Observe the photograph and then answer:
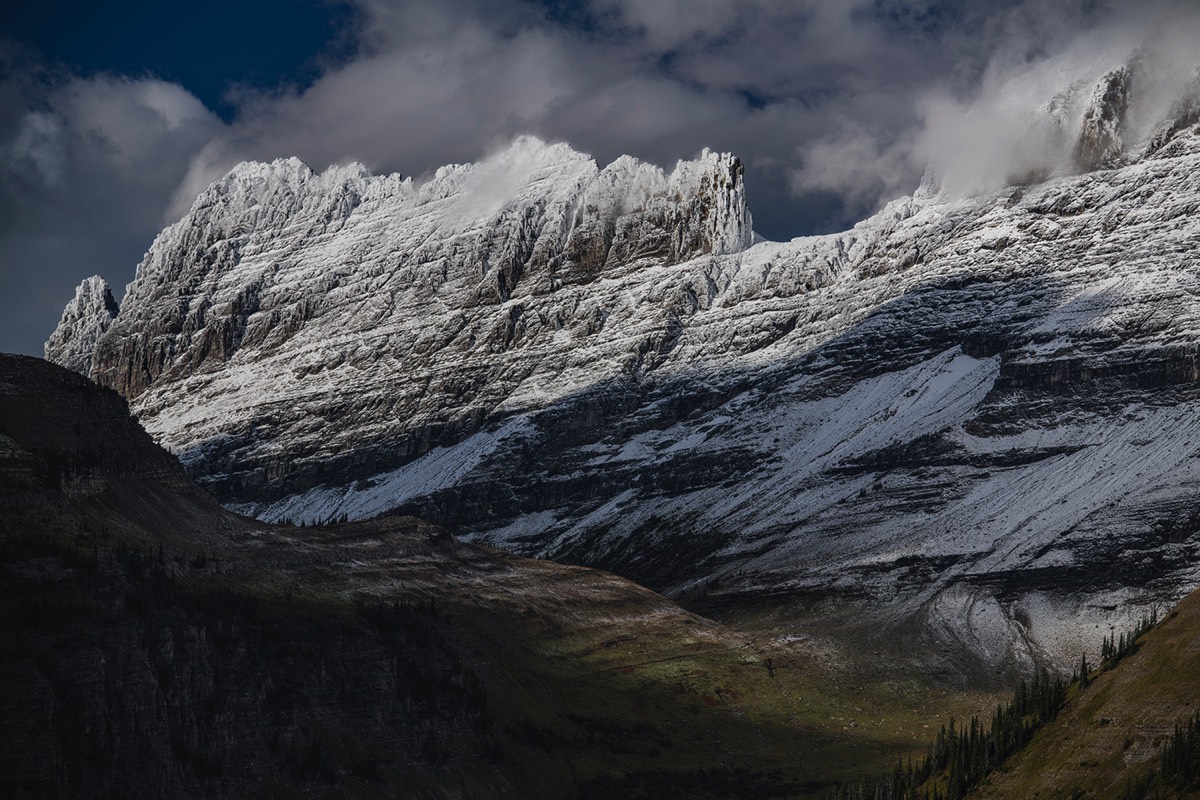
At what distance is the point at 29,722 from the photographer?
194375mm

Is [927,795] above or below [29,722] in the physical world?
below

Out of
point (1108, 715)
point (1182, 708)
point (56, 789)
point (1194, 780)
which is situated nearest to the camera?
point (1194, 780)

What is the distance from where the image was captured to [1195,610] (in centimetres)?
18288

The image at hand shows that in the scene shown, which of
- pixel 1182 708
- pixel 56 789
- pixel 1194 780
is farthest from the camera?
pixel 56 789

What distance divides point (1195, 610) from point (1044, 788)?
28.4m

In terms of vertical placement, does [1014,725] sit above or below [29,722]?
below

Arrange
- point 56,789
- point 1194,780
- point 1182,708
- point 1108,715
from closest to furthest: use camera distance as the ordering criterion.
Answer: point 1194,780
point 1182,708
point 1108,715
point 56,789

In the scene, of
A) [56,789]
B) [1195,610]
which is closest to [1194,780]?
[1195,610]

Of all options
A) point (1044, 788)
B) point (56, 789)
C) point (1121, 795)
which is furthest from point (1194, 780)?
point (56, 789)

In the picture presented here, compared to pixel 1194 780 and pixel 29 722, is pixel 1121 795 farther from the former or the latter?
pixel 29 722

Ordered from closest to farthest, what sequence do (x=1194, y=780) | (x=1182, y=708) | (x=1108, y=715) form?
(x=1194, y=780)
(x=1182, y=708)
(x=1108, y=715)

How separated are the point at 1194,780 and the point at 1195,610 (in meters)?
Answer: 33.8

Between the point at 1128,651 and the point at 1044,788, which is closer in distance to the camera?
the point at 1044,788

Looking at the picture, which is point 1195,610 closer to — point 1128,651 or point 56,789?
point 1128,651
